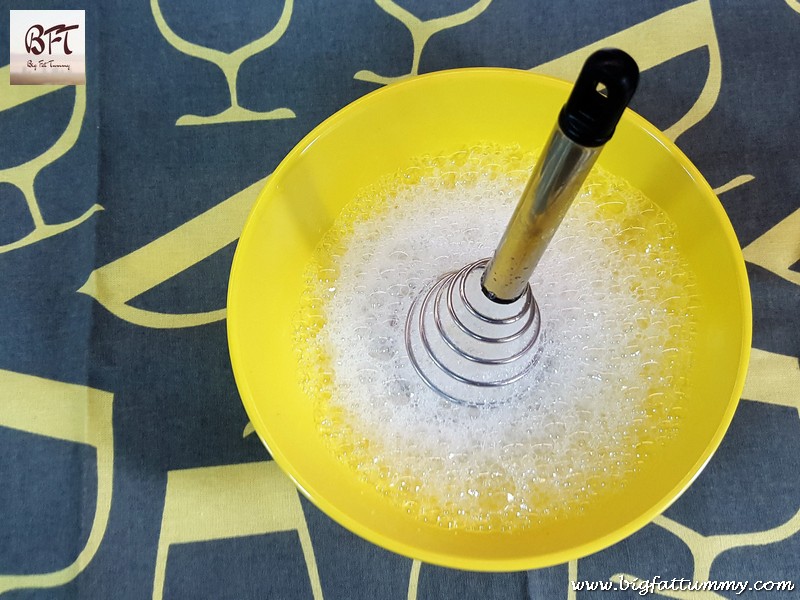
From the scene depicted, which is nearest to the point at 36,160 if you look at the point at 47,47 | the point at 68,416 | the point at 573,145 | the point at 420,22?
the point at 47,47

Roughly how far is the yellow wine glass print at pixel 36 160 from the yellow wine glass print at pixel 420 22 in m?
0.24

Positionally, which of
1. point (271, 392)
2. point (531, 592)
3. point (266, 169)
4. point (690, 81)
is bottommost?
point (531, 592)

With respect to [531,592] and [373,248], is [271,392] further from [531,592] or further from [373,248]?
[531,592]

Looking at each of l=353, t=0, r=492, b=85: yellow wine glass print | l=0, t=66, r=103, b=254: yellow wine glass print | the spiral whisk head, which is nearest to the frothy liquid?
the spiral whisk head

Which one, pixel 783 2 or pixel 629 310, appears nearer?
pixel 629 310

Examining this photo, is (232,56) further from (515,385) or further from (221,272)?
(515,385)

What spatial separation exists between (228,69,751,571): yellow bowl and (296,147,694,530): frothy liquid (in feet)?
0.04

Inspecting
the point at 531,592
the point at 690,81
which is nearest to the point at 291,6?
the point at 690,81

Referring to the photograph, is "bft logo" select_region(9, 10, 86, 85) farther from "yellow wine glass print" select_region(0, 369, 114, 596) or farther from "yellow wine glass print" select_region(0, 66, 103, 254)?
"yellow wine glass print" select_region(0, 369, 114, 596)

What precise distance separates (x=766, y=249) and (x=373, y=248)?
313mm

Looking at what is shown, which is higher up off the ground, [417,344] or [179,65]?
[179,65]

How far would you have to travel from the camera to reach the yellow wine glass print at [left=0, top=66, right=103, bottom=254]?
534mm

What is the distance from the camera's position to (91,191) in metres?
0.54

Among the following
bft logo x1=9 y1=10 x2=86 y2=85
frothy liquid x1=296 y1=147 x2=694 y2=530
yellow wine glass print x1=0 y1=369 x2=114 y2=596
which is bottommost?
yellow wine glass print x1=0 y1=369 x2=114 y2=596
